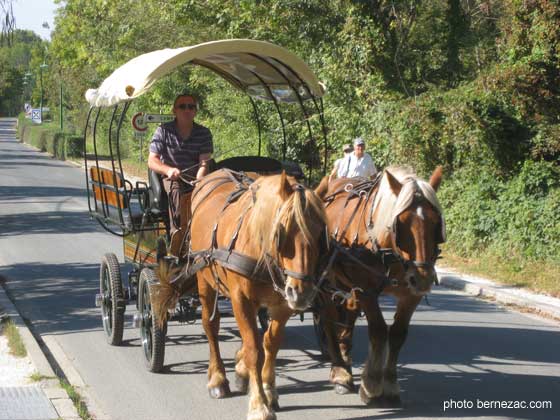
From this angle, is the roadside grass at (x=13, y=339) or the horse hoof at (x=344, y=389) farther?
the roadside grass at (x=13, y=339)

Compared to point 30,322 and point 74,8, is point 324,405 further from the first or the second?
point 74,8

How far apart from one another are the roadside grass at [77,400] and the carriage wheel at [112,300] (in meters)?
1.26

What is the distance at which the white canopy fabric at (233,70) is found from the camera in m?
7.38

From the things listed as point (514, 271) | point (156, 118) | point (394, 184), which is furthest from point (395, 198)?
point (514, 271)

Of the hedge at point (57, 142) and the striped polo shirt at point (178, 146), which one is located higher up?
the striped polo shirt at point (178, 146)

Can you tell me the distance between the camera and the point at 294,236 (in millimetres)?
5465

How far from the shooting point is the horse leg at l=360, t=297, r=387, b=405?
6430mm

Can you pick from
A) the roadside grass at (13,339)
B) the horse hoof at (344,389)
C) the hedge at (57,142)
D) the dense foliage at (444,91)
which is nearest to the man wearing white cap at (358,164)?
the dense foliage at (444,91)

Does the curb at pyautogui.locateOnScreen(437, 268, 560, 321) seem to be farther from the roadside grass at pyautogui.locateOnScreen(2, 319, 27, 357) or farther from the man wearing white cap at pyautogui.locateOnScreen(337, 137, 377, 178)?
the roadside grass at pyautogui.locateOnScreen(2, 319, 27, 357)

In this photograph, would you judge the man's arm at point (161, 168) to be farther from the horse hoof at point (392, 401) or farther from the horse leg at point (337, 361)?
the horse hoof at point (392, 401)

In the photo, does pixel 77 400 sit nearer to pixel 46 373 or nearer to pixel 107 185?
pixel 46 373

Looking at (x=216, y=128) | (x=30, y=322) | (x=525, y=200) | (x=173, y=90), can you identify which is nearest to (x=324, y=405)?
(x=30, y=322)

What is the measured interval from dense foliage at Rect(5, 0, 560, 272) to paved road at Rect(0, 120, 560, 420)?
7.99 ft

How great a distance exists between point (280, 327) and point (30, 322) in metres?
4.81
